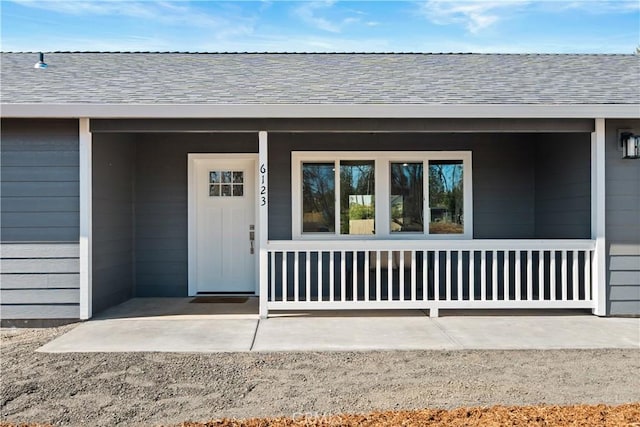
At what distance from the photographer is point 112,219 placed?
621 centimetres

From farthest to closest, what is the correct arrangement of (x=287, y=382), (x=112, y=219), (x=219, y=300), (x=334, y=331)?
1. (x=219, y=300)
2. (x=112, y=219)
3. (x=334, y=331)
4. (x=287, y=382)

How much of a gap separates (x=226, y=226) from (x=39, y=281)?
103 inches

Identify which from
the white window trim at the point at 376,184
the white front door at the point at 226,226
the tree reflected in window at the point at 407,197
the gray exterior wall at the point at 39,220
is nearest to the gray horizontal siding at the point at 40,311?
the gray exterior wall at the point at 39,220

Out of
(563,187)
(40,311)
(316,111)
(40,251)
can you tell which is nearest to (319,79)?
(316,111)

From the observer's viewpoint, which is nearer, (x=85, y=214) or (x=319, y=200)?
(x=85, y=214)

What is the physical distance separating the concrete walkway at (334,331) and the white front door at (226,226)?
99 cm

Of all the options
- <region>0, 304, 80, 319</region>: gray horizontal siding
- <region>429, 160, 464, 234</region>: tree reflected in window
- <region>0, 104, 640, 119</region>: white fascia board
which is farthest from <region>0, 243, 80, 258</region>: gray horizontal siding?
<region>429, 160, 464, 234</region>: tree reflected in window

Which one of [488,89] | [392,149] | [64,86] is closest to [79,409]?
[64,86]

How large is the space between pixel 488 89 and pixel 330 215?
110 inches

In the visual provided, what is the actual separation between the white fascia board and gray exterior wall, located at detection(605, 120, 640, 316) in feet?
1.50

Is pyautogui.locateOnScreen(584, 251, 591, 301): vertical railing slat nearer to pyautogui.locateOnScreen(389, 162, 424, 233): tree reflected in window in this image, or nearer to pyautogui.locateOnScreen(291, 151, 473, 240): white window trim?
pyautogui.locateOnScreen(291, 151, 473, 240): white window trim

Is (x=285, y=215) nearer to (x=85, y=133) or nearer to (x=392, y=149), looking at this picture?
(x=392, y=149)

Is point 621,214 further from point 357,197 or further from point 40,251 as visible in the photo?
point 40,251

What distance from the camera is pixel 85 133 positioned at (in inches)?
214
